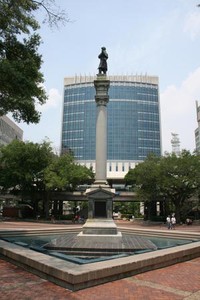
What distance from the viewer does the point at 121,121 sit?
410 feet

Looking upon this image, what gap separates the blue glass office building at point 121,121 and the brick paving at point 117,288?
368 ft

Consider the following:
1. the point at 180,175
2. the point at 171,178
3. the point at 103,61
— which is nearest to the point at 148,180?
the point at 171,178

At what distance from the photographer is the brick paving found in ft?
25.5

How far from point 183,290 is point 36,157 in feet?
131

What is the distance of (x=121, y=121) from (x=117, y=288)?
11795 centimetres

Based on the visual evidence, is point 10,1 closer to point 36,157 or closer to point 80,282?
point 80,282

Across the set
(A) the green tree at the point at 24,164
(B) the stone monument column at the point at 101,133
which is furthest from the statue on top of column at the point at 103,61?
(A) the green tree at the point at 24,164

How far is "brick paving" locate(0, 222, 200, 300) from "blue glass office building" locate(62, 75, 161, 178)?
368 feet

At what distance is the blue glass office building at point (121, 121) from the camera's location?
124 m

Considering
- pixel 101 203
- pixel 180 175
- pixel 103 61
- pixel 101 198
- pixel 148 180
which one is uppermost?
pixel 103 61

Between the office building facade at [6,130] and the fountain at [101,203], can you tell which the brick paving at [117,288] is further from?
the office building facade at [6,130]

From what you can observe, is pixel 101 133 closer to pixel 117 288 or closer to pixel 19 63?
pixel 19 63

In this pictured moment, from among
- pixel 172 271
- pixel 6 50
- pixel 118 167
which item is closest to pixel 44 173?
pixel 6 50

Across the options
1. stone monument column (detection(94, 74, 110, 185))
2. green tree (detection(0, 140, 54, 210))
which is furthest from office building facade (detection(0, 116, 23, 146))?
stone monument column (detection(94, 74, 110, 185))
